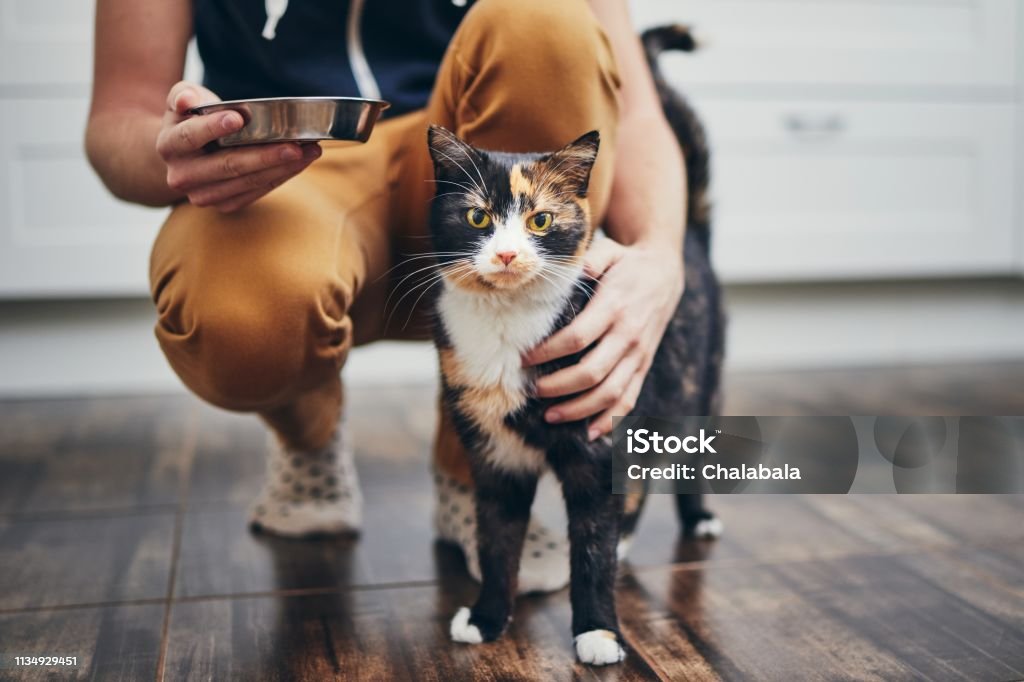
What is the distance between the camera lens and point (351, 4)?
1280 millimetres

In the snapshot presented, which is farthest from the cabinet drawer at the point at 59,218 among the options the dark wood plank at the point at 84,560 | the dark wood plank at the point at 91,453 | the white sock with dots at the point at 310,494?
the white sock with dots at the point at 310,494

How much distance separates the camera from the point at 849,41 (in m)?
2.44

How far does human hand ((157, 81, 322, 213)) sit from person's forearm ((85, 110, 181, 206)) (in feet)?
0.46

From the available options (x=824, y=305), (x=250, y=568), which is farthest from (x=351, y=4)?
(x=824, y=305)

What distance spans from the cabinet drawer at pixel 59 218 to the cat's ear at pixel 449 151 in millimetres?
1459

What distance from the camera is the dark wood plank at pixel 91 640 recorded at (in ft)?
3.15

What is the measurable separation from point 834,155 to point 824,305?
396 millimetres

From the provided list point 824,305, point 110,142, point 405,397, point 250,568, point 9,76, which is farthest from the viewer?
point 824,305

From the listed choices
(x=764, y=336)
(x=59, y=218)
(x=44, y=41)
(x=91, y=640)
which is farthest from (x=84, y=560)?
(x=764, y=336)

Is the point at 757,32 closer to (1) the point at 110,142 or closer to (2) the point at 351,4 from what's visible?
(2) the point at 351,4

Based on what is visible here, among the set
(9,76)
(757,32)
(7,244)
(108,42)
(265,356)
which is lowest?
(265,356)

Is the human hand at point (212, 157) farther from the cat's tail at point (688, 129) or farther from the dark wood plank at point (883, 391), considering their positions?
the dark wood plank at point (883, 391)

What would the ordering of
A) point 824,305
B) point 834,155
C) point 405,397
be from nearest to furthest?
point 405,397, point 834,155, point 824,305

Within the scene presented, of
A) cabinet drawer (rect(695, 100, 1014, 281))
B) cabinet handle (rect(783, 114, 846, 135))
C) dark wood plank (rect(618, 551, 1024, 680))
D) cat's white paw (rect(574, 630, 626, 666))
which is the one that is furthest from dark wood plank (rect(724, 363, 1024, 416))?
cat's white paw (rect(574, 630, 626, 666))
